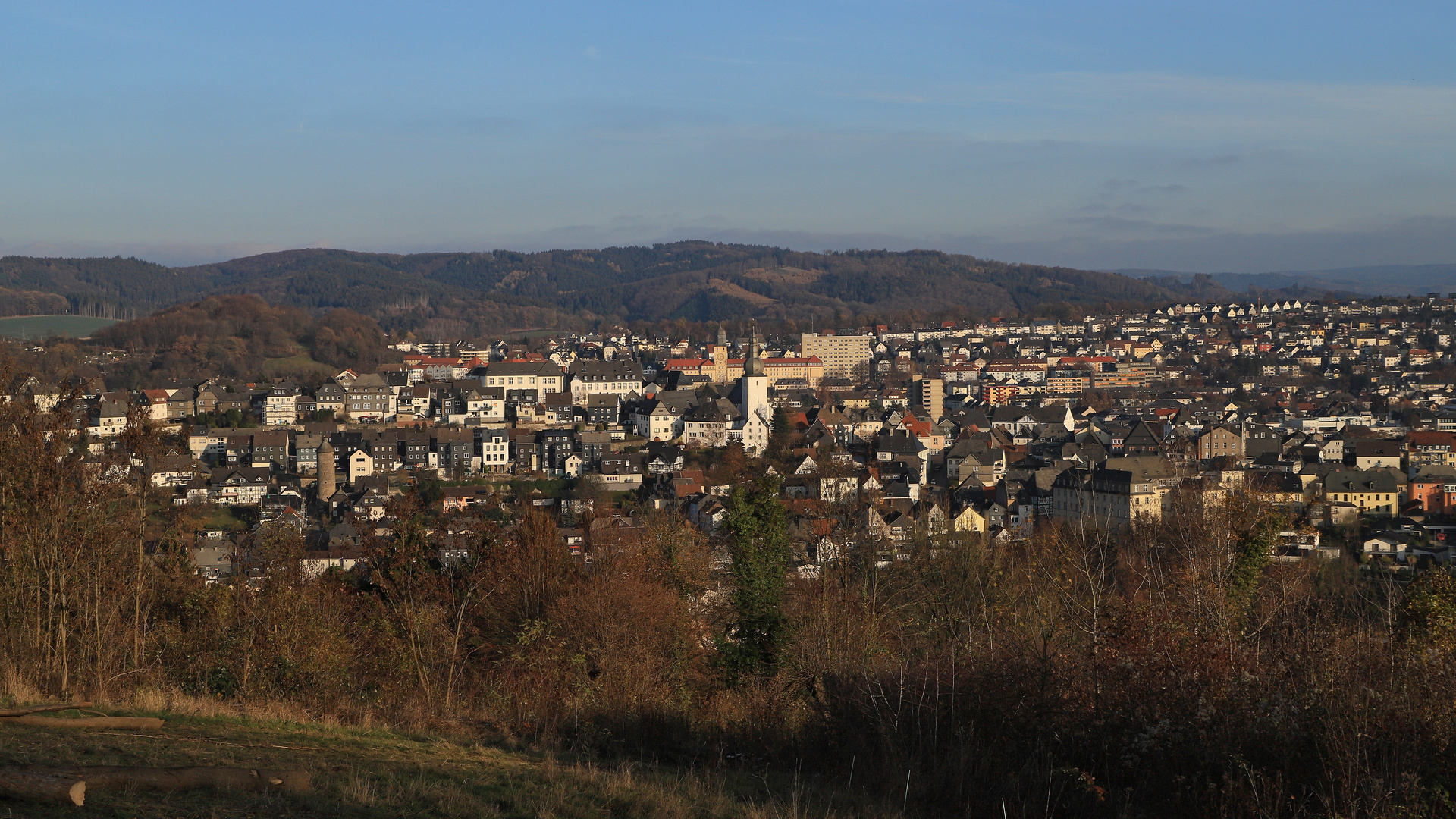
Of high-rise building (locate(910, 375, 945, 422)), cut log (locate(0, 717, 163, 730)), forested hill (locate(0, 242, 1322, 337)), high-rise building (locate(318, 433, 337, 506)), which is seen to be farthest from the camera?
forested hill (locate(0, 242, 1322, 337))

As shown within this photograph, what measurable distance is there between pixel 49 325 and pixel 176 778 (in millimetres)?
108921

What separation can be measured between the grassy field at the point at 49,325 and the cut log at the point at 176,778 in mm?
91495

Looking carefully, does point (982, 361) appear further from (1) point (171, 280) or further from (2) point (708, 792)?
(1) point (171, 280)

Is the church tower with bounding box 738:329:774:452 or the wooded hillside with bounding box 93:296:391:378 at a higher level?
the wooded hillside with bounding box 93:296:391:378

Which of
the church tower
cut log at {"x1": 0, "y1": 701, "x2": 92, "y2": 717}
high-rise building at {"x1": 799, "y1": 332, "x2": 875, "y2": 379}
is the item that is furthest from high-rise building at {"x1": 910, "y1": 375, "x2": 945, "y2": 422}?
cut log at {"x1": 0, "y1": 701, "x2": 92, "y2": 717}

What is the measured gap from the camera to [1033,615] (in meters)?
12.5

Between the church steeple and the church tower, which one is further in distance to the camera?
the church steeple

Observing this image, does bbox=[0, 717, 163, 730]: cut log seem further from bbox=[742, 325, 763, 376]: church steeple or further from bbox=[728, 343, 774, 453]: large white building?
bbox=[742, 325, 763, 376]: church steeple

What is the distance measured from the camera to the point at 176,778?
17.6 feet

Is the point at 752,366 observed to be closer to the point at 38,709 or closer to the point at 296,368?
the point at 296,368

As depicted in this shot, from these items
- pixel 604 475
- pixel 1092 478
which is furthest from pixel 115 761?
pixel 604 475

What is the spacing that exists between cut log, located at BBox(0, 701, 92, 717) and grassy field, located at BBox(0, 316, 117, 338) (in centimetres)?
8935

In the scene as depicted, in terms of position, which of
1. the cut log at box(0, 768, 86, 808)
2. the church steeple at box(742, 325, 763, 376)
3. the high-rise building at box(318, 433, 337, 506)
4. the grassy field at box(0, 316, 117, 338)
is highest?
the grassy field at box(0, 316, 117, 338)

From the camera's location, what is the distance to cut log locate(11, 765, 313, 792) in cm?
524
